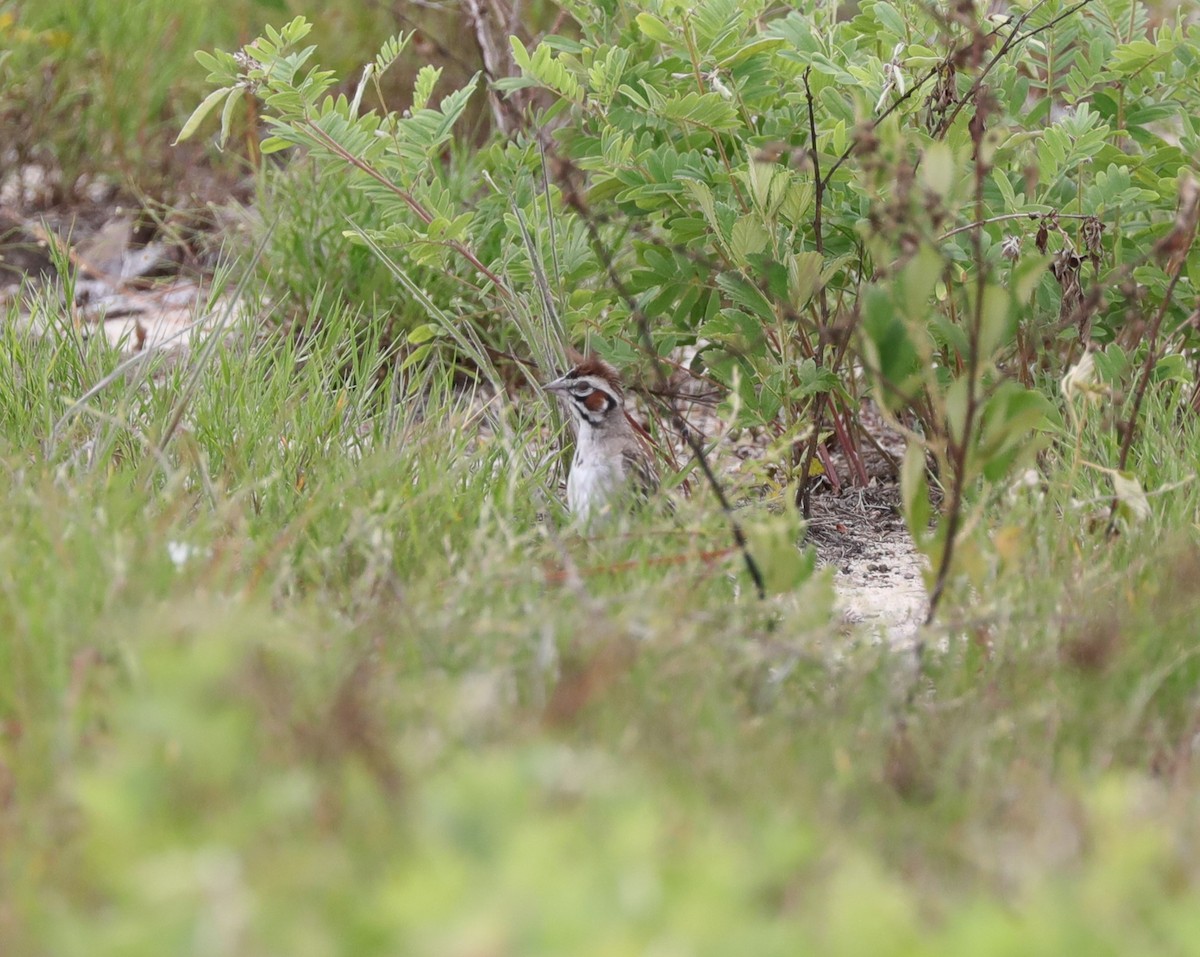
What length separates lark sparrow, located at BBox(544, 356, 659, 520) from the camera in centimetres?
439

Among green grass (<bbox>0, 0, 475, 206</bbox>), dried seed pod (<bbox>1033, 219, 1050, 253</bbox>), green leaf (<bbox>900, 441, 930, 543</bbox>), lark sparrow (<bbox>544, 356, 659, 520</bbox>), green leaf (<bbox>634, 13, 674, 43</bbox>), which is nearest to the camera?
green leaf (<bbox>900, 441, 930, 543</bbox>)

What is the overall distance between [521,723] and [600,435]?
2010 mm

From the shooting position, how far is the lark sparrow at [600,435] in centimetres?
439

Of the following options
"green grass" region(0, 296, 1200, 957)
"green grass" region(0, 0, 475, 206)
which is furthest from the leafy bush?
"green grass" region(0, 0, 475, 206)

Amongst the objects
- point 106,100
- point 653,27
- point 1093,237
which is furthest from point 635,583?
point 106,100

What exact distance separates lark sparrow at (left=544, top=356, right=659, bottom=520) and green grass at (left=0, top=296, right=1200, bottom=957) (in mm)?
157

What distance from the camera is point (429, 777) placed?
7.36 feet

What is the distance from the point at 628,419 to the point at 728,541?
91cm

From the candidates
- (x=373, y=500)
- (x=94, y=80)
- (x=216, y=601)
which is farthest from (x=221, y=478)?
(x=94, y=80)

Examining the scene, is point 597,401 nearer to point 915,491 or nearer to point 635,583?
point 635,583

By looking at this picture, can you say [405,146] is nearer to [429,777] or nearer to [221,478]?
[221,478]

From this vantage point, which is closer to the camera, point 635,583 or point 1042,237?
point 635,583

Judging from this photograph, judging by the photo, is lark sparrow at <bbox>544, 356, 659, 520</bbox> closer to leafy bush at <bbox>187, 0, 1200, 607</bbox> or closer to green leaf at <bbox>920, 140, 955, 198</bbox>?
leafy bush at <bbox>187, 0, 1200, 607</bbox>

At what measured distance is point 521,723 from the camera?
253cm
